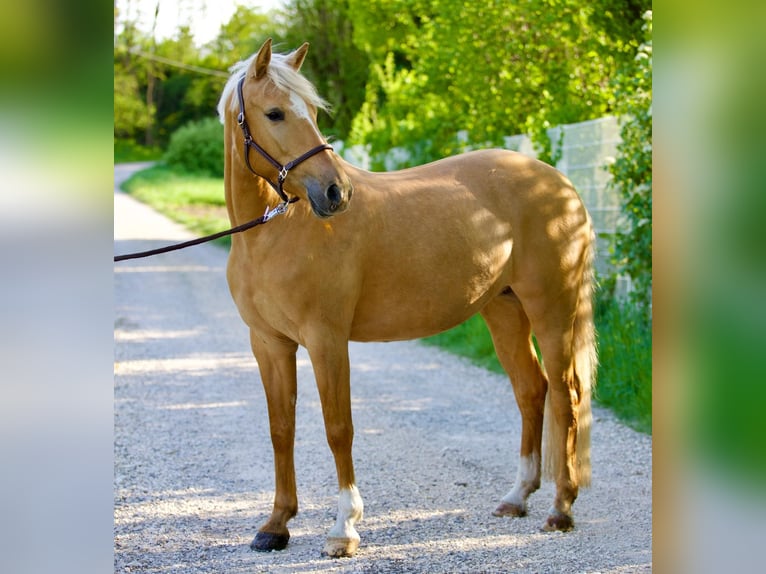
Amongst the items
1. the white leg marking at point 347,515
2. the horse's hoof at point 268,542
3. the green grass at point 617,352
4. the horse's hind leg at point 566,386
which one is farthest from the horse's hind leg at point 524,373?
the horse's hoof at point 268,542

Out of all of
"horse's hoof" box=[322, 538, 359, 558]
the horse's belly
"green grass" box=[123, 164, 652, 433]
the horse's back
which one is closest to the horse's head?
the horse's back

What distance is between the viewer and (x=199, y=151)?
33781 mm

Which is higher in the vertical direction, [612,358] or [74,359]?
[74,359]

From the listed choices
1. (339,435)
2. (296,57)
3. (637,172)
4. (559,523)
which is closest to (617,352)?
(637,172)

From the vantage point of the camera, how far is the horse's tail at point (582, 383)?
427 centimetres

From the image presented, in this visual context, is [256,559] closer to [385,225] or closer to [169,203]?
[385,225]

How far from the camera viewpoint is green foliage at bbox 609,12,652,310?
706 centimetres

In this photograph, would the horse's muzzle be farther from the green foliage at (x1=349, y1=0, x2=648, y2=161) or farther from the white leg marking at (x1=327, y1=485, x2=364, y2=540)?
the green foliage at (x1=349, y1=0, x2=648, y2=161)

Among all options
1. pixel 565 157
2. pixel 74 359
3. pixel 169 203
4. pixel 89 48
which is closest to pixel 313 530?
pixel 74 359

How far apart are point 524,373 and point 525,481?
0.58 metres

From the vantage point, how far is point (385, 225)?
3871mm

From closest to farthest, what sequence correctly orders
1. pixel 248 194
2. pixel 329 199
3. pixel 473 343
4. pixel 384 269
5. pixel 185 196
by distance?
1. pixel 329 199
2. pixel 248 194
3. pixel 384 269
4. pixel 473 343
5. pixel 185 196

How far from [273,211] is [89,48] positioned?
6.99 feet

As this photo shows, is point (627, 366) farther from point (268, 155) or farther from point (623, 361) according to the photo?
point (268, 155)
